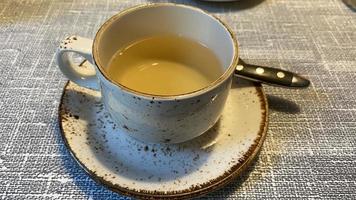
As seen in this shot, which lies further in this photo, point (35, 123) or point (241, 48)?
point (241, 48)

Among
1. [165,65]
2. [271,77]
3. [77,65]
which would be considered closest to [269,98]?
[271,77]

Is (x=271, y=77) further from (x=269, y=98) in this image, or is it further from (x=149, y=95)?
(x=149, y=95)

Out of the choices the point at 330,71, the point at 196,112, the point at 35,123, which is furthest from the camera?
the point at 330,71

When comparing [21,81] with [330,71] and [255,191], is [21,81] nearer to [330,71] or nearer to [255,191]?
[255,191]

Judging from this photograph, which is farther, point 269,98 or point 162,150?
point 269,98

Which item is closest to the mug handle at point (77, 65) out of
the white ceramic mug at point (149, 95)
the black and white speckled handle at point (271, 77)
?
the white ceramic mug at point (149, 95)

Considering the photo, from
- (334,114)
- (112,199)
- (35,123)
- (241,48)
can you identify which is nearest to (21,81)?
(35,123)

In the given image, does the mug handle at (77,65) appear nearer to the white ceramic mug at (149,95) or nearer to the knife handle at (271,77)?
the white ceramic mug at (149,95)
